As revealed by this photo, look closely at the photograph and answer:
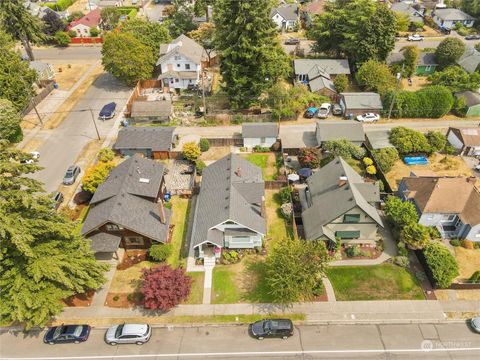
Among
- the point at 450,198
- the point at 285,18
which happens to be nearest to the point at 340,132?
the point at 450,198

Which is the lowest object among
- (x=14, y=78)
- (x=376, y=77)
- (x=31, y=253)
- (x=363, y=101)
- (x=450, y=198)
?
(x=363, y=101)

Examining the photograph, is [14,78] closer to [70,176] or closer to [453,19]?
[70,176]

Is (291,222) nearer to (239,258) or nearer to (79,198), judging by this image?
(239,258)

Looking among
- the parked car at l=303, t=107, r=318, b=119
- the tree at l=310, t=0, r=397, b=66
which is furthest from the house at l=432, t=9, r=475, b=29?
the parked car at l=303, t=107, r=318, b=119

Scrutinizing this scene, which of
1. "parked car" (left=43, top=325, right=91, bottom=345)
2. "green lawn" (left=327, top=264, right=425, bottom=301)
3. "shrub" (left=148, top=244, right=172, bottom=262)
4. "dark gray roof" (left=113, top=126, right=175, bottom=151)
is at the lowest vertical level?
"green lawn" (left=327, top=264, right=425, bottom=301)

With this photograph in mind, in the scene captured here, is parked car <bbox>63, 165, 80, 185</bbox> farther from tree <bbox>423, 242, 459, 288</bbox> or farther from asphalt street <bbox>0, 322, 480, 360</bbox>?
tree <bbox>423, 242, 459, 288</bbox>

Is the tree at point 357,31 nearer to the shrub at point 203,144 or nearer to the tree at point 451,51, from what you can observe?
the tree at point 451,51
